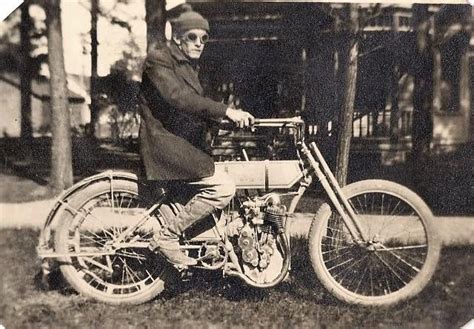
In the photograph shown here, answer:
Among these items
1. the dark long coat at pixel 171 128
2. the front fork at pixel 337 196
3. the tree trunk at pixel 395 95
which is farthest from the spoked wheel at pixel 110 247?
the tree trunk at pixel 395 95

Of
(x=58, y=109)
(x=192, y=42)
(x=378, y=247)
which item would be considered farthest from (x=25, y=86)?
(x=378, y=247)

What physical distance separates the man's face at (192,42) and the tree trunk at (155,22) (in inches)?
12.6

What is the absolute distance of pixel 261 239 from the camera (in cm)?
→ 295

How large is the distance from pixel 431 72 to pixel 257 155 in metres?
1.42

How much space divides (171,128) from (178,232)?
0.66 meters

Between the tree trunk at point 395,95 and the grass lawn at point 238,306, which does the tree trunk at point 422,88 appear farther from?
the grass lawn at point 238,306

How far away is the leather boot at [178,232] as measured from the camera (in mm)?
2893

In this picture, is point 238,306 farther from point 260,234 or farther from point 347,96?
point 347,96

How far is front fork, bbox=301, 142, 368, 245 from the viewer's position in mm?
2912

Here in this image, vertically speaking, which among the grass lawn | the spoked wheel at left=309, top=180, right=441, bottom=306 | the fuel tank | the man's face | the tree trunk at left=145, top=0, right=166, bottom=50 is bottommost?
the grass lawn

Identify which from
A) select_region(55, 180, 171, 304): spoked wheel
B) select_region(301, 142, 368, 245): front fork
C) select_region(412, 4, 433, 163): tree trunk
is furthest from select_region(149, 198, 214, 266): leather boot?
select_region(412, 4, 433, 163): tree trunk

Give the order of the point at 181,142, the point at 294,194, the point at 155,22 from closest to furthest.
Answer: the point at 181,142
the point at 294,194
the point at 155,22

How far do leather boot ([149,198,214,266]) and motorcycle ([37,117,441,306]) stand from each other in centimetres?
8

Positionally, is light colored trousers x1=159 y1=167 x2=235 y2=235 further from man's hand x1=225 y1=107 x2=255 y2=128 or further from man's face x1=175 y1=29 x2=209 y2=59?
man's face x1=175 y1=29 x2=209 y2=59
